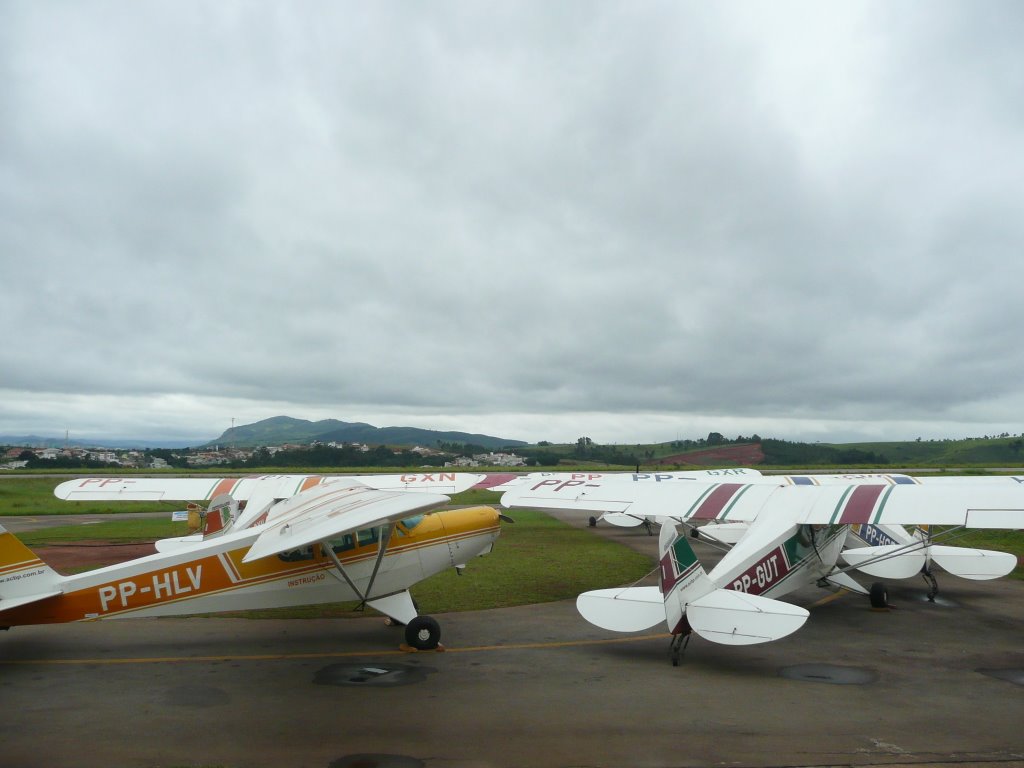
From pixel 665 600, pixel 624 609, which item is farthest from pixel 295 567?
pixel 665 600

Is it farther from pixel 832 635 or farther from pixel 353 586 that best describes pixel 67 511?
pixel 832 635

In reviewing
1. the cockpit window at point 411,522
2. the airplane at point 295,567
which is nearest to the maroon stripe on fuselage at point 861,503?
the airplane at point 295,567

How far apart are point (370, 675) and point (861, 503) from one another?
7131 millimetres

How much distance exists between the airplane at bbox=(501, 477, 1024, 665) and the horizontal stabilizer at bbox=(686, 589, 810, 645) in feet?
0.04

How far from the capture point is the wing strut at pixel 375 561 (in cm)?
828

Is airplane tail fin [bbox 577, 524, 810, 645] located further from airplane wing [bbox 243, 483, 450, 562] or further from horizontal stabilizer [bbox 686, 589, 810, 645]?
airplane wing [bbox 243, 483, 450, 562]

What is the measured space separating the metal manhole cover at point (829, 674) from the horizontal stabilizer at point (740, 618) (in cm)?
101

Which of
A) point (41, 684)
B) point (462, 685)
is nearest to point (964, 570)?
A: point (462, 685)

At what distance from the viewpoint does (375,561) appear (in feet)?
28.9

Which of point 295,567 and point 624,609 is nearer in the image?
point 624,609

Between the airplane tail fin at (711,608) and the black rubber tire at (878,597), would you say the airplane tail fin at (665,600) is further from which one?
the black rubber tire at (878,597)

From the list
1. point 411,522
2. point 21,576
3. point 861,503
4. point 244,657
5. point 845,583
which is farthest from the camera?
point 845,583

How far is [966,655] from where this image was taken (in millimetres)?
8586

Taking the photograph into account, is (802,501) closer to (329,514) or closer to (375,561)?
(375,561)
